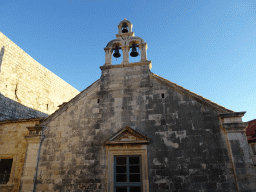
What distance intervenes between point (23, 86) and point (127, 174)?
955 centimetres

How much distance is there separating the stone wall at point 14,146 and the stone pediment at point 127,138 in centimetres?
370

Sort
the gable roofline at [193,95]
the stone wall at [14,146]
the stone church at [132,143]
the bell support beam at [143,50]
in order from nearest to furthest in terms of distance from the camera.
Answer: the stone church at [132,143] → the gable roofline at [193,95] → the stone wall at [14,146] → the bell support beam at [143,50]

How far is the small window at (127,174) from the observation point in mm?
6928

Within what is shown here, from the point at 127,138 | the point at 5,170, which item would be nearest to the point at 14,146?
the point at 5,170

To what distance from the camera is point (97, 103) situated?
27.8 ft

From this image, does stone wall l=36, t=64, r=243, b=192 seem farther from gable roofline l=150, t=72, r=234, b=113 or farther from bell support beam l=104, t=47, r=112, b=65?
bell support beam l=104, t=47, r=112, b=65

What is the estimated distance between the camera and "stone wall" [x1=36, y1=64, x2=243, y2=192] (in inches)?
263

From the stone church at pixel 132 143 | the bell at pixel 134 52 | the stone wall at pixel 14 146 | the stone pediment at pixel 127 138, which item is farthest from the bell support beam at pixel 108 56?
the stone wall at pixel 14 146

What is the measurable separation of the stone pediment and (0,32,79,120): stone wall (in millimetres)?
7151

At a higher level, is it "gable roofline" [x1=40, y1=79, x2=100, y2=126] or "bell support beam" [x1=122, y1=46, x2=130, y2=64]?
"bell support beam" [x1=122, y1=46, x2=130, y2=64]

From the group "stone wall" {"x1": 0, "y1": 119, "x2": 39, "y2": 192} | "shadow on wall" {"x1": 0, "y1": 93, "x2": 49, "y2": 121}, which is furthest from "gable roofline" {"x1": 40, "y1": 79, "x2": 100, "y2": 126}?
"shadow on wall" {"x1": 0, "y1": 93, "x2": 49, "y2": 121}

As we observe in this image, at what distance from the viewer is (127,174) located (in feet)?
23.2

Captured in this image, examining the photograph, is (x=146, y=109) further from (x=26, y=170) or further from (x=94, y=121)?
(x=26, y=170)

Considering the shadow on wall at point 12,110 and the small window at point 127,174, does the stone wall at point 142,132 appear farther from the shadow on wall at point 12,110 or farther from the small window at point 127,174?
the shadow on wall at point 12,110
